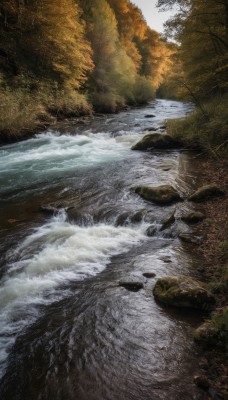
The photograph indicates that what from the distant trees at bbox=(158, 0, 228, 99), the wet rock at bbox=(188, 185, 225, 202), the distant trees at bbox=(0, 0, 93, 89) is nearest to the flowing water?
the wet rock at bbox=(188, 185, 225, 202)

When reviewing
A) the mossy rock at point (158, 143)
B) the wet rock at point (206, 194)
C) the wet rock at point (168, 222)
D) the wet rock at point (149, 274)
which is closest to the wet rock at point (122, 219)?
the wet rock at point (168, 222)

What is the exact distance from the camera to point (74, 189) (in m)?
9.11

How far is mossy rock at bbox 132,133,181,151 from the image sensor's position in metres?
13.2

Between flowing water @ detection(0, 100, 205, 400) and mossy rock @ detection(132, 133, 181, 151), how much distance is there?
3401 millimetres

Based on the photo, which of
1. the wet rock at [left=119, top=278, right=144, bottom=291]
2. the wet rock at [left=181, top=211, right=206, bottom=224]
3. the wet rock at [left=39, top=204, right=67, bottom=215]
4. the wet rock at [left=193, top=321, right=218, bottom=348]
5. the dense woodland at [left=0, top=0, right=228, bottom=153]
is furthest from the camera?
the dense woodland at [left=0, top=0, right=228, bottom=153]

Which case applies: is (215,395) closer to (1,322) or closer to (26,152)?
(1,322)

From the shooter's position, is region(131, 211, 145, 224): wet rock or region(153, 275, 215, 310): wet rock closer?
region(153, 275, 215, 310): wet rock

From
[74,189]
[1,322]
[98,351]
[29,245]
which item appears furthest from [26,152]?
[98,351]

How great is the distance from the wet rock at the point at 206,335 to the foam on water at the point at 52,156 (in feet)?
23.2

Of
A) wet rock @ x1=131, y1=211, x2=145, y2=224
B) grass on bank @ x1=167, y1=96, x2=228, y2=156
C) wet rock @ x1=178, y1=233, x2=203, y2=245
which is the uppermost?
grass on bank @ x1=167, y1=96, x2=228, y2=156

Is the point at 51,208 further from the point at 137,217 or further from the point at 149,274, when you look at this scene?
the point at 149,274

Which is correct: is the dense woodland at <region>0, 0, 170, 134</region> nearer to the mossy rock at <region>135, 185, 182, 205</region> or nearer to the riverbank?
the mossy rock at <region>135, 185, 182, 205</region>

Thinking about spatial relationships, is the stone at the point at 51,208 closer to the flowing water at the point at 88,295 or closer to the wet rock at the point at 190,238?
the flowing water at the point at 88,295

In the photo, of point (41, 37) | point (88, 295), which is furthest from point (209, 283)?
point (41, 37)
